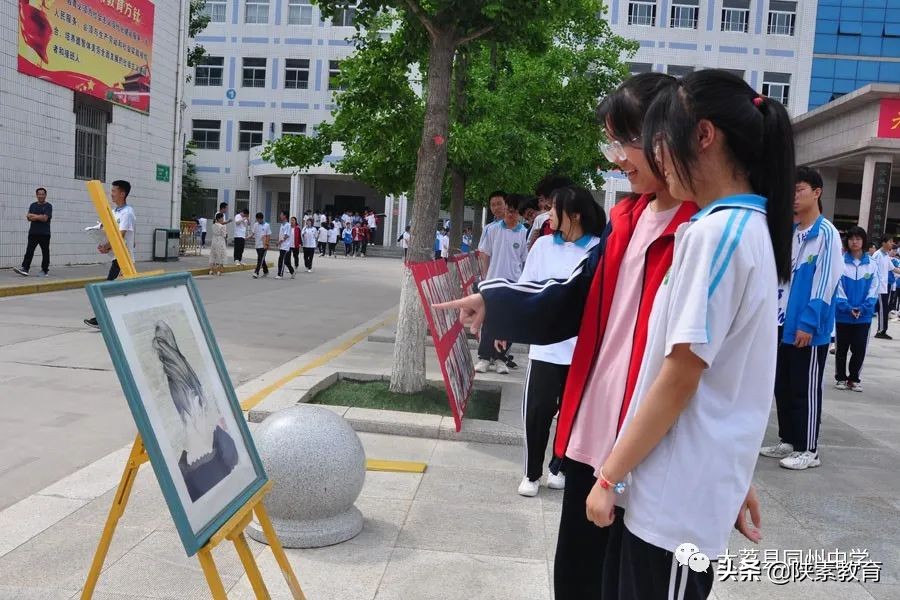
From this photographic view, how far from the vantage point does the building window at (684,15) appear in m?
39.5

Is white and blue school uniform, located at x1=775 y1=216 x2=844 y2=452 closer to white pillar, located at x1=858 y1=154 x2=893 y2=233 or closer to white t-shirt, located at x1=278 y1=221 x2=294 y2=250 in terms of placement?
white t-shirt, located at x1=278 y1=221 x2=294 y2=250

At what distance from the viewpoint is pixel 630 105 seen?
220 cm

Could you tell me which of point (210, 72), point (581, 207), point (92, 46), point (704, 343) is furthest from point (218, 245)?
point (210, 72)

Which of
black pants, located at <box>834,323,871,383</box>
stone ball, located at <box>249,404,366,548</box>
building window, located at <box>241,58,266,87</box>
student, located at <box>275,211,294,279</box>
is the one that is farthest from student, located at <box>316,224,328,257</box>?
stone ball, located at <box>249,404,366,548</box>

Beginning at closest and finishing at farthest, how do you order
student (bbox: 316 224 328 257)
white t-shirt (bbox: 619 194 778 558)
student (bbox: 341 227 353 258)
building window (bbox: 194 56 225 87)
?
white t-shirt (bbox: 619 194 778 558) < student (bbox: 316 224 328 257) < student (bbox: 341 227 353 258) < building window (bbox: 194 56 225 87)

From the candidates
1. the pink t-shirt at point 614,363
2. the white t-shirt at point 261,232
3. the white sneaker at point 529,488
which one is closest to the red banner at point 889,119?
the white t-shirt at point 261,232

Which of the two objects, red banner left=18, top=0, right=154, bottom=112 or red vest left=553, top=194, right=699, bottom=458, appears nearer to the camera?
red vest left=553, top=194, right=699, bottom=458

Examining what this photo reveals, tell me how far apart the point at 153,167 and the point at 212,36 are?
81.8ft

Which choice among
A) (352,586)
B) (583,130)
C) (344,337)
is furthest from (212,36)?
(352,586)

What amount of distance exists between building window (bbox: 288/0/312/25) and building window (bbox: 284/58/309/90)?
76.6 inches

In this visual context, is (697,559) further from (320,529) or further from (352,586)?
(320,529)

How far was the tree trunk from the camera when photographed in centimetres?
651

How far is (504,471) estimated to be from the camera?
5113 mm

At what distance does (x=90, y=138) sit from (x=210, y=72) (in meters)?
27.0
